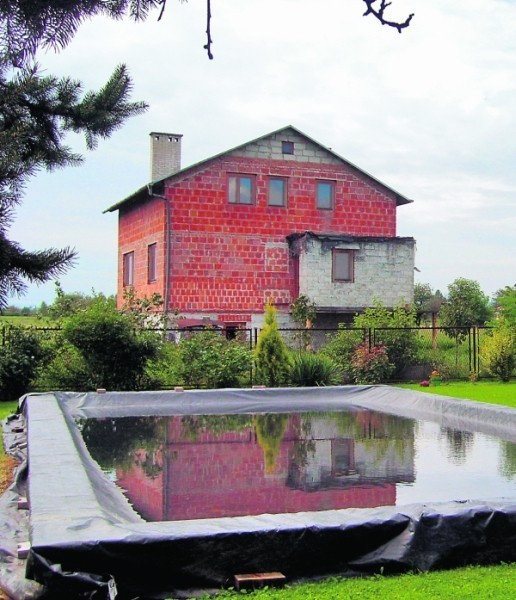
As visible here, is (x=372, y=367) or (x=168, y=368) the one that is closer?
(x=168, y=368)

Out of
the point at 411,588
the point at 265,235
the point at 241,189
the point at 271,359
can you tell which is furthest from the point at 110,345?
the point at 411,588

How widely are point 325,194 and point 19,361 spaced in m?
13.3

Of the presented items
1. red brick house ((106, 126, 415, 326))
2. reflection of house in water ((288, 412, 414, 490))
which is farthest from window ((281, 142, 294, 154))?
reflection of house in water ((288, 412, 414, 490))

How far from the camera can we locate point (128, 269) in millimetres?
27953

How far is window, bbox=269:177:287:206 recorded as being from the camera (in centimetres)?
2477

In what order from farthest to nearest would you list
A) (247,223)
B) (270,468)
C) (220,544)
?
(247,223)
(270,468)
(220,544)

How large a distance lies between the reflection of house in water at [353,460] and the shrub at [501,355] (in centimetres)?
809

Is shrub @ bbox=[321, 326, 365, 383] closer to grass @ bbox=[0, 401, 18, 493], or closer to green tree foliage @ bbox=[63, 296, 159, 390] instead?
green tree foliage @ bbox=[63, 296, 159, 390]

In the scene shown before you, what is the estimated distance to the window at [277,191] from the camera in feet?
81.3

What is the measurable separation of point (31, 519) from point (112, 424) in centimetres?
704

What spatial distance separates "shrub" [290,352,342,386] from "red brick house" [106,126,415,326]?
730cm

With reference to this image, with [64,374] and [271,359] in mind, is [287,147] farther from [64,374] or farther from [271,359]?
[64,374]

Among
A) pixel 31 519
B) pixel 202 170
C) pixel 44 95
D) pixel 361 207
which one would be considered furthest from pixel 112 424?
pixel 361 207

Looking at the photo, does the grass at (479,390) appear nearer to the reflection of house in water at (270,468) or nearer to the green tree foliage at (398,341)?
the green tree foliage at (398,341)
